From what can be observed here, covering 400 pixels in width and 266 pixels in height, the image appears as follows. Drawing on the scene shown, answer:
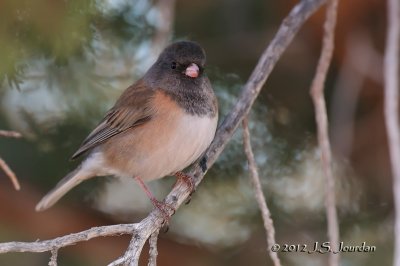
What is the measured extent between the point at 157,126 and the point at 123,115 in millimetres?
287

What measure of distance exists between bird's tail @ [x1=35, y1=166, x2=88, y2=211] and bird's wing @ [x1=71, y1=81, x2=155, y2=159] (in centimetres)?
15

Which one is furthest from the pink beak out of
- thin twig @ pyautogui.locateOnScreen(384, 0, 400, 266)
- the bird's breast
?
thin twig @ pyautogui.locateOnScreen(384, 0, 400, 266)

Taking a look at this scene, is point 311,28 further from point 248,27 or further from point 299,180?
point 299,180

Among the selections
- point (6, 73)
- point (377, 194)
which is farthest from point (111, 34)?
point (377, 194)

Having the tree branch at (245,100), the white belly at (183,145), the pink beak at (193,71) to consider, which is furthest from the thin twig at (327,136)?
the pink beak at (193,71)

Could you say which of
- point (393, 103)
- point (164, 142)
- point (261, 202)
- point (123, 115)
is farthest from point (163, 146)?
point (393, 103)

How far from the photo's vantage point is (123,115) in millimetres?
3061

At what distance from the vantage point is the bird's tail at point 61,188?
9.64ft

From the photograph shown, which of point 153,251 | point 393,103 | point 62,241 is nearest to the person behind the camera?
point 62,241

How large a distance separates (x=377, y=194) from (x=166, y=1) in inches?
57.0

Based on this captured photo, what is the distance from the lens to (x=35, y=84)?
300 centimetres

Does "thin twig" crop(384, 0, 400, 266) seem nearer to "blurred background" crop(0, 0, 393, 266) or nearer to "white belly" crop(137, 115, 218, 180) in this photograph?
"blurred background" crop(0, 0, 393, 266)

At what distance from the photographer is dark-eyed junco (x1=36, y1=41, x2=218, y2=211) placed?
110 inches

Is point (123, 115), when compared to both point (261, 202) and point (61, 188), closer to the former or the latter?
point (61, 188)
